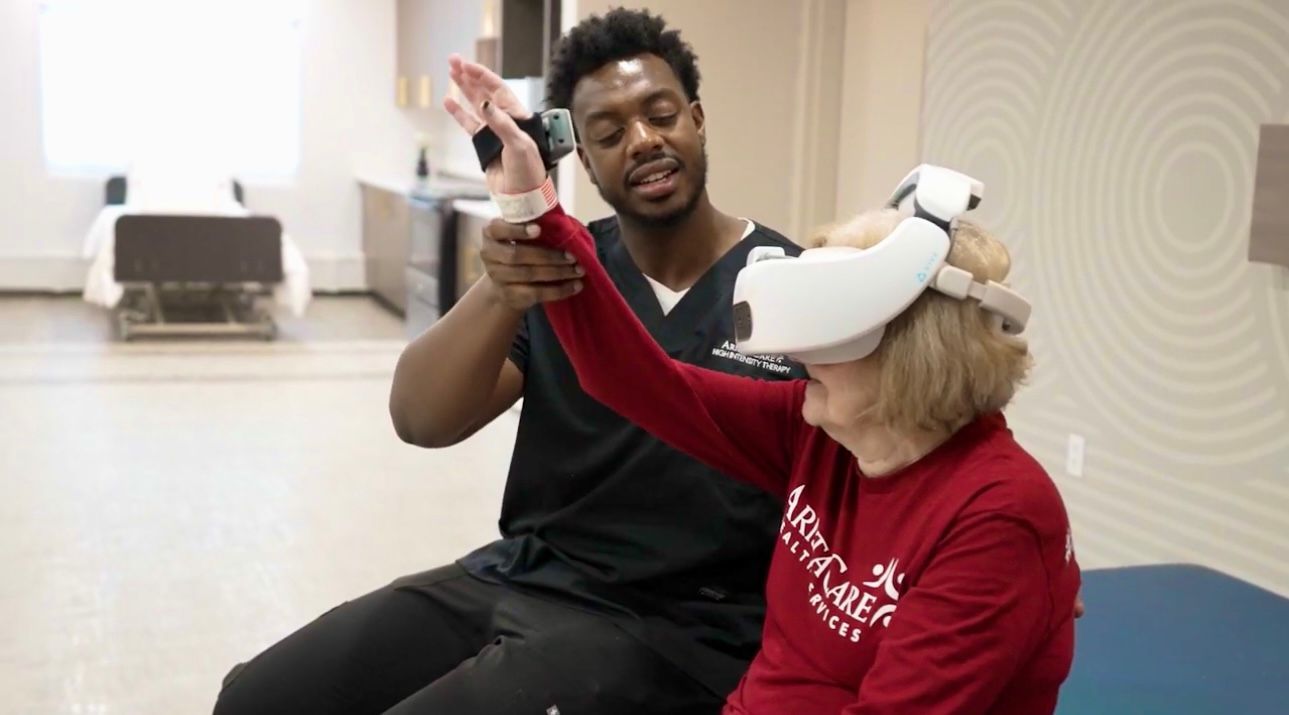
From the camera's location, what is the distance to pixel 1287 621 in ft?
6.37

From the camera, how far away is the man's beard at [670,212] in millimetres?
1635

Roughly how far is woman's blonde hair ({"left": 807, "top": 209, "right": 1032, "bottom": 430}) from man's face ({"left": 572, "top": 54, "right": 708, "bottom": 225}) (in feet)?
1.78

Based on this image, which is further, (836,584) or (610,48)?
(610,48)

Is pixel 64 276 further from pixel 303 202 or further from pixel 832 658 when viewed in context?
pixel 832 658

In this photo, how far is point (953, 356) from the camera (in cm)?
110

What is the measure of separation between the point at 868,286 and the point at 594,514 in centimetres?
58

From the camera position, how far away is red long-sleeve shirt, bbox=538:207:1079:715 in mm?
1021

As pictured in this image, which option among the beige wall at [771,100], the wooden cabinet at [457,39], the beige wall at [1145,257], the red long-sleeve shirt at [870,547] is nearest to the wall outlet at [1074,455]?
the beige wall at [1145,257]

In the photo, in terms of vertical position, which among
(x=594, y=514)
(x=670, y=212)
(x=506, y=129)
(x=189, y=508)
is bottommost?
(x=189, y=508)

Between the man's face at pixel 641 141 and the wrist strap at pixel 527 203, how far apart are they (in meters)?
0.43

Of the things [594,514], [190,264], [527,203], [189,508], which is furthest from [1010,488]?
[190,264]

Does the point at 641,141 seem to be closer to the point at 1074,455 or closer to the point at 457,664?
the point at 457,664

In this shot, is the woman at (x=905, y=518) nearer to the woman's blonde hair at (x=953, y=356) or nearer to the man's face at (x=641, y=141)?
the woman's blonde hair at (x=953, y=356)

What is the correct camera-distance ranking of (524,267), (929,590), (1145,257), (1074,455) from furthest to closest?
(1074,455) → (1145,257) → (524,267) → (929,590)
